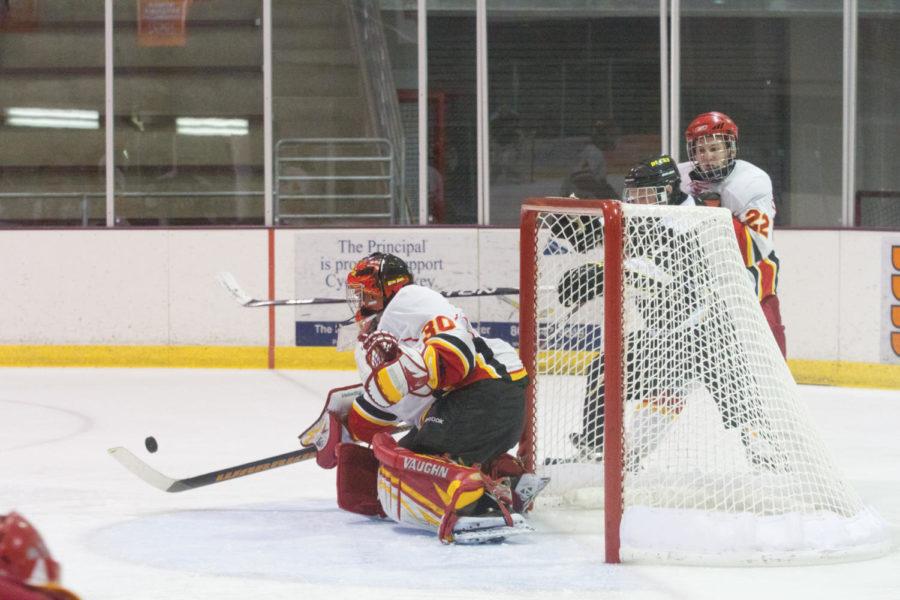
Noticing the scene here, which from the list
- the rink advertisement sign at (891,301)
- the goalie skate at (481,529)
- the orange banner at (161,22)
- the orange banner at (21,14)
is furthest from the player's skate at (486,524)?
the orange banner at (21,14)

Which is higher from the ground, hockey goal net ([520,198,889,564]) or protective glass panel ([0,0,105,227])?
protective glass panel ([0,0,105,227])

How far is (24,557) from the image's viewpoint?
137 centimetres

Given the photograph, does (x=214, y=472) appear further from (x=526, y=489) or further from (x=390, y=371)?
(x=526, y=489)

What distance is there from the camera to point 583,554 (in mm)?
3570

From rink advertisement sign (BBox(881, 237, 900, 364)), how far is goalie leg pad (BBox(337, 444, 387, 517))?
147 inches

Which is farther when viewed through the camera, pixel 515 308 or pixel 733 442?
pixel 515 308

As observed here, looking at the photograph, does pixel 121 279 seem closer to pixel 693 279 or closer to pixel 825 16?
pixel 825 16

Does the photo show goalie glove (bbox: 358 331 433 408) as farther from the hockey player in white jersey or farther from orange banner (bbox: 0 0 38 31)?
orange banner (bbox: 0 0 38 31)

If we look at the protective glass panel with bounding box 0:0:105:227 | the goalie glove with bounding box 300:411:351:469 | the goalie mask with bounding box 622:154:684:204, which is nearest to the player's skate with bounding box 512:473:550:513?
the goalie glove with bounding box 300:411:351:469

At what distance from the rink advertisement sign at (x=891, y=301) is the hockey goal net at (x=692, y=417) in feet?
10.8

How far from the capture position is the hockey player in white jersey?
14.3ft

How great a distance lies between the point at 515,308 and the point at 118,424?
253 cm

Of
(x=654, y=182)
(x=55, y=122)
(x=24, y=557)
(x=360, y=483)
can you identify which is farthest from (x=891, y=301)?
(x=24, y=557)

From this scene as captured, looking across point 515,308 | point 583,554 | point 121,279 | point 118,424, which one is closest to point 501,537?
point 583,554
